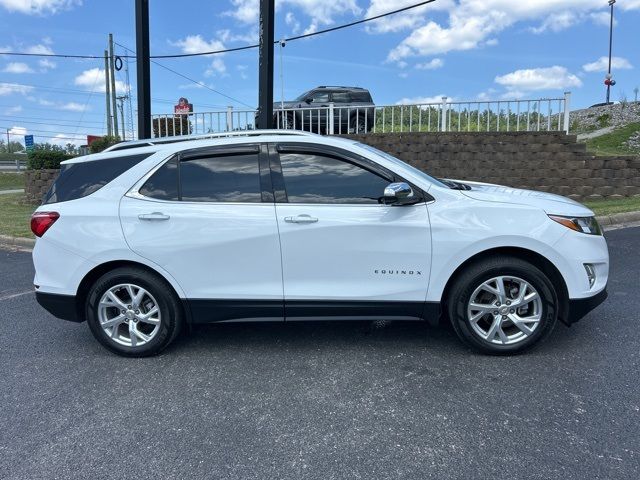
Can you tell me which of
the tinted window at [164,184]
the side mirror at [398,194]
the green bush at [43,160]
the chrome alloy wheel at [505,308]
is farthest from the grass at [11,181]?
the chrome alloy wheel at [505,308]

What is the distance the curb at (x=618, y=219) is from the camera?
9461 millimetres

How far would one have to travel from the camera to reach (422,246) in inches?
148

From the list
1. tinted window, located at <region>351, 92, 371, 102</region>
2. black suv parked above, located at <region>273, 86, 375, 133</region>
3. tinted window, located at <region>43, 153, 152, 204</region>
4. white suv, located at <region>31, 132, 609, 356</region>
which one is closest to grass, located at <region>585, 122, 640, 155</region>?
tinted window, located at <region>351, 92, 371, 102</region>

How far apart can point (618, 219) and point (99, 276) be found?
924 cm

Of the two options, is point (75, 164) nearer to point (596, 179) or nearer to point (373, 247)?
point (373, 247)

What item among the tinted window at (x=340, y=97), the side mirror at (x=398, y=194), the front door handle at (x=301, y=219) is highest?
the tinted window at (x=340, y=97)

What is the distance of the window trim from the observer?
12.6ft

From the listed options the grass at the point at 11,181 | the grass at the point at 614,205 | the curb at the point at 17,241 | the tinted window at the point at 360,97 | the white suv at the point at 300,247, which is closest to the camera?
the white suv at the point at 300,247

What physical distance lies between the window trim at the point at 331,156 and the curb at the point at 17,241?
7197 mm

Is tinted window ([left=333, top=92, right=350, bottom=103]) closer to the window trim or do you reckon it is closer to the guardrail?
the guardrail

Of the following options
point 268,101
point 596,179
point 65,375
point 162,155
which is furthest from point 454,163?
point 65,375

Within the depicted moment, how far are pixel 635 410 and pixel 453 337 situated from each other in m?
1.49

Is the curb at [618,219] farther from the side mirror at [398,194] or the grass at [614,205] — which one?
the side mirror at [398,194]

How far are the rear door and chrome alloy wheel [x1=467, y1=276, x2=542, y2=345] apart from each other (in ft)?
4.93
